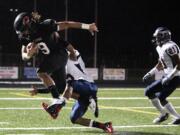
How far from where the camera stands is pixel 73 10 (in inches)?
1602

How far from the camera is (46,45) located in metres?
10.0

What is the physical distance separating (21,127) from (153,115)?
4189mm

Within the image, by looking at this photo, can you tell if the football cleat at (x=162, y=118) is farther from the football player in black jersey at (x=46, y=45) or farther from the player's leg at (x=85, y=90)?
the football player in black jersey at (x=46, y=45)

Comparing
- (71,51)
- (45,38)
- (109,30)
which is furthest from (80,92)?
(109,30)

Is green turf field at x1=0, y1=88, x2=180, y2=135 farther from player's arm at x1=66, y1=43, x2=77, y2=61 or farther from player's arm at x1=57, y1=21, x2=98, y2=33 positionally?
player's arm at x1=57, y1=21, x2=98, y2=33

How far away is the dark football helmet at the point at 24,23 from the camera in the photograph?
9.64 metres

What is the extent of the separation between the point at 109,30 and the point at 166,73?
3136 centimetres

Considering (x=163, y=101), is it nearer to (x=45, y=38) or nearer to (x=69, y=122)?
(x=69, y=122)

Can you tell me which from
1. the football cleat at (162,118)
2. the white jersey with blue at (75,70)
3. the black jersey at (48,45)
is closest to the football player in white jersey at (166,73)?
the football cleat at (162,118)

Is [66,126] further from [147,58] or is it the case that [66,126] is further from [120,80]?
[147,58]

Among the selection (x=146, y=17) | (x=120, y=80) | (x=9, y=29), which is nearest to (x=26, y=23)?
(x=120, y=80)

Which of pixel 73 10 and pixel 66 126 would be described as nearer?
pixel 66 126

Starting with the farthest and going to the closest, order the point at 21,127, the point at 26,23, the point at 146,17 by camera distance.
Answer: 1. the point at 146,17
2. the point at 21,127
3. the point at 26,23

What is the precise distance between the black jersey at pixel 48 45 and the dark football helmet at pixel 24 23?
113 millimetres
